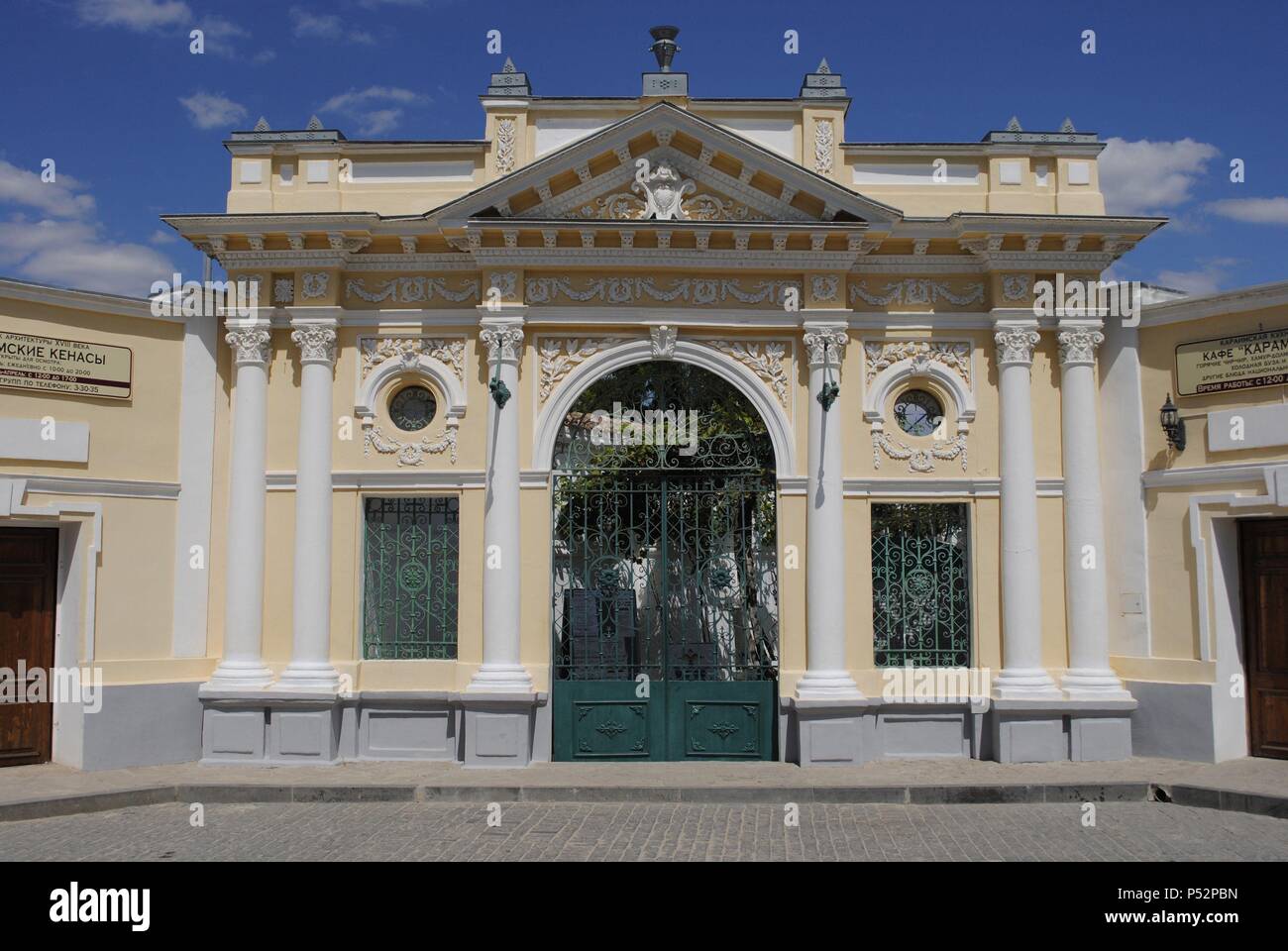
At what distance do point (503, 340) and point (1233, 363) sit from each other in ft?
22.6

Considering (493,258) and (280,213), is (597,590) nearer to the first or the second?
(493,258)

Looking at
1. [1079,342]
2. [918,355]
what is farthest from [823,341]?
[1079,342]

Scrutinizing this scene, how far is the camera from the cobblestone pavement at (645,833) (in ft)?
26.8

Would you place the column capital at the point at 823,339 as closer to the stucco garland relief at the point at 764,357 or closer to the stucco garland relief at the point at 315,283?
the stucco garland relief at the point at 764,357

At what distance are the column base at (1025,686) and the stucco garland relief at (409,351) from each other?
6.01m

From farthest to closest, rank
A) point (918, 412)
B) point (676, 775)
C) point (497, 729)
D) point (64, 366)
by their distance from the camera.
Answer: point (918, 412) < point (64, 366) < point (497, 729) < point (676, 775)

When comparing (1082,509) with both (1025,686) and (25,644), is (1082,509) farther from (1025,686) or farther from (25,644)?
(25,644)

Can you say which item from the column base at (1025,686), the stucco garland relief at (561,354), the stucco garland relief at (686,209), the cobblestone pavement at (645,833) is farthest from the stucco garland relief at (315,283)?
the column base at (1025,686)

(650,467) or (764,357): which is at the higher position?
(764,357)

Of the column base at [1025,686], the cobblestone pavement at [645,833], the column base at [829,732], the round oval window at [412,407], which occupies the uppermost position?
the round oval window at [412,407]

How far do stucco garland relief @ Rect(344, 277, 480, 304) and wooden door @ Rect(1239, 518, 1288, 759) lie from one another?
7.96 m

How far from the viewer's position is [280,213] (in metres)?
11.1

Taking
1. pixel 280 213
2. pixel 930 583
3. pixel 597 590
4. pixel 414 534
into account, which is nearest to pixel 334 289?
pixel 280 213

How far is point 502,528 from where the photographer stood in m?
11.2
